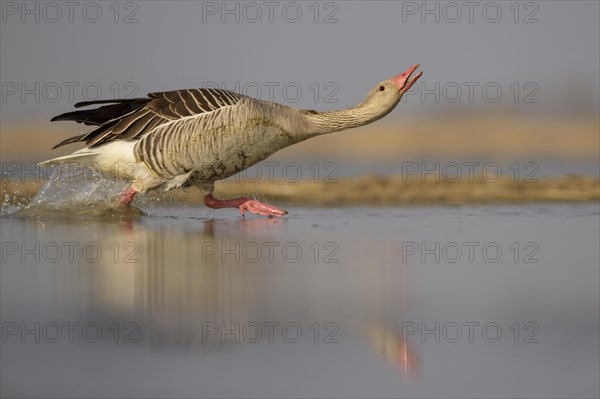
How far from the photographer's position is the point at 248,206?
1293 cm

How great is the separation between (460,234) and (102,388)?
6.40 metres

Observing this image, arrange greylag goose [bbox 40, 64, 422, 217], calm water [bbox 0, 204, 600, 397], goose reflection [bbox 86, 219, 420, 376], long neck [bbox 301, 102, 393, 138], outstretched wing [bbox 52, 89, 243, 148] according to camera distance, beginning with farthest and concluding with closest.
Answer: long neck [bbox 301, 102, 393, 138]
outstretched wing [bbox 52, 89, 243, 148]
greylag goose [bbox 40, 64, 422, 217]
goose reflection [bbox 86, 219, 420, 376]
calm water [bbox 0, 204, 600, 397]

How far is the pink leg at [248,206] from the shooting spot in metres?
12.8

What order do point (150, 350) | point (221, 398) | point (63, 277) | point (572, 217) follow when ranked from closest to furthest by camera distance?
point (221, 398) → point (150, 350) → point (63, 277) → point (572, 217)

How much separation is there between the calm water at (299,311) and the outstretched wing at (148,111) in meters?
1.58

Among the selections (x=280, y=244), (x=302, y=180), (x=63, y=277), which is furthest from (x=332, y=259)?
(x=302, y=180)

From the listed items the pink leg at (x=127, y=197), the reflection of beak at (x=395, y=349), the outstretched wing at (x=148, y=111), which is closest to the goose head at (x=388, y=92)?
the outstretched wing at (x=148, y=111)

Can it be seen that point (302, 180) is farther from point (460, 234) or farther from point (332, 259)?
point (332, 259)

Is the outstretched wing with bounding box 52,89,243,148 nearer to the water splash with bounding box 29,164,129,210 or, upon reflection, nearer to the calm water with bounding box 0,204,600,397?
the water splash with bounding box 29,164,129,210

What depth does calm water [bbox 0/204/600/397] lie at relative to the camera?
556cm

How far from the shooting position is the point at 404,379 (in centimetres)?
564

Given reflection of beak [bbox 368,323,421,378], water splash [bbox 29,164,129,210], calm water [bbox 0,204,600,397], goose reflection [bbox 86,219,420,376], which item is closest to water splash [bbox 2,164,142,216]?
water splash [bbox 29,164,129,210]

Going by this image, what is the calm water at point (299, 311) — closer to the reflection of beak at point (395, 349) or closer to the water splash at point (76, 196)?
the reflection of beak at point (395, 349)

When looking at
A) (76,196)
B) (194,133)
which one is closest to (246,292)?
(194,133)
